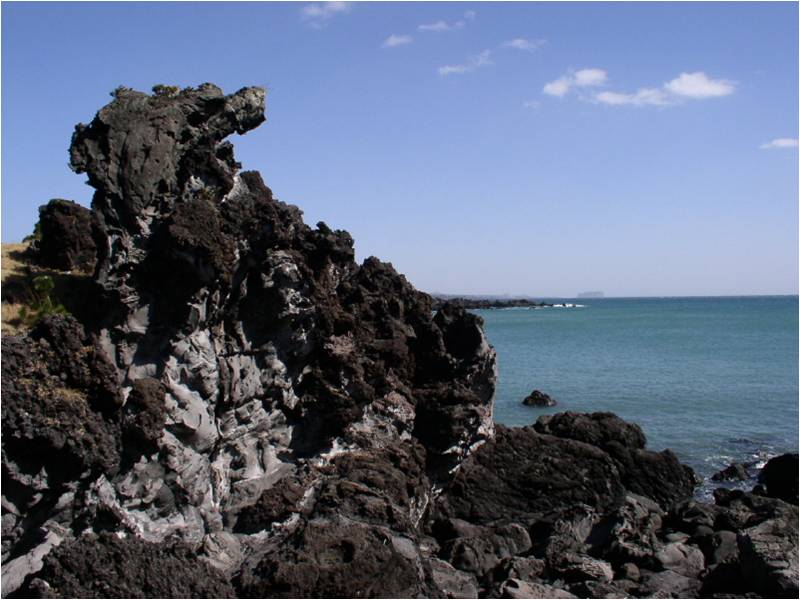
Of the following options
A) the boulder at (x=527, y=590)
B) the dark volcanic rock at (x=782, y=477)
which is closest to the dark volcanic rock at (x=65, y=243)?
the boulder at (x=527, y=590)

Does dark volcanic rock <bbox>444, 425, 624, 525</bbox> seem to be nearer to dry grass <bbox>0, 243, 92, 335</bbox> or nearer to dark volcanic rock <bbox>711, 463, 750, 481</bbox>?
dark volcanic rock <bbox>711, 463, 750, 481</bbox>

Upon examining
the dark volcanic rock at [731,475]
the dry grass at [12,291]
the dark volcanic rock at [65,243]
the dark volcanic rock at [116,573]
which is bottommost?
the dark volcanic rock at [731,475]

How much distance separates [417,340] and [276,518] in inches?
354

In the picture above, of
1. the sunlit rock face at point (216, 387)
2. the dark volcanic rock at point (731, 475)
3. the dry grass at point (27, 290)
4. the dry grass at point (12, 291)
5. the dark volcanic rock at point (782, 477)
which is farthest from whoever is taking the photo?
the dark volcanic rock at point (731, 475)

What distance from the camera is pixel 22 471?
15453 millimetres

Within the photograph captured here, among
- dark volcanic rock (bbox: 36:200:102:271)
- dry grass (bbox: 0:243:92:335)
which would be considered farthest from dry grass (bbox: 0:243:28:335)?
dark volcanic rock (bbox: 36:200:102:271)

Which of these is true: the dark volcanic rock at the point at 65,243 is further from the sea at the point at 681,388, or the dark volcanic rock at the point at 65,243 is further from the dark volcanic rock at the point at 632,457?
the sea at the point at 681,388

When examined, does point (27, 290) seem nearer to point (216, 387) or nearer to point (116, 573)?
point (216, 387)

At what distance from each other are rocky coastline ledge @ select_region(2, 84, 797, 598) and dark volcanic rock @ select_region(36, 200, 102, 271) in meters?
0.08

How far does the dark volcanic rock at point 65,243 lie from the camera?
2222 centimetres

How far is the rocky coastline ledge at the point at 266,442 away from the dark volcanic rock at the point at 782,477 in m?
0.72

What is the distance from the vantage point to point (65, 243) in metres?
22.5

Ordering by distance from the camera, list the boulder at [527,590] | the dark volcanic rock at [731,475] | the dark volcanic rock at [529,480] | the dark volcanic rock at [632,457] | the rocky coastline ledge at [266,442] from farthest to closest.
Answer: the dark volcanic rock at [731,475]
the dark volcanic rock at [632,457]
the dark volcanic rock at [529,480]
the boulder at [527,590]
the rocky coastline ledge at [266,442]

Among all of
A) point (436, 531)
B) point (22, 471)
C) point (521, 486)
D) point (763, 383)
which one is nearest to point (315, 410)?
point (436, 531)
